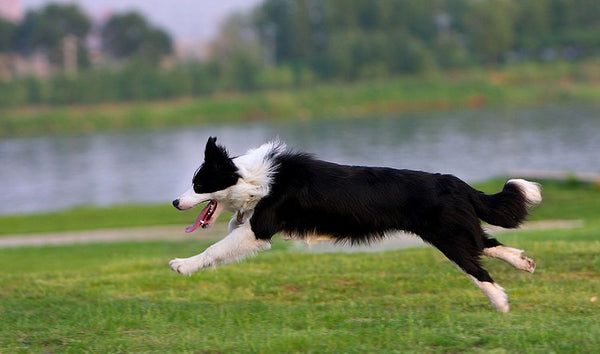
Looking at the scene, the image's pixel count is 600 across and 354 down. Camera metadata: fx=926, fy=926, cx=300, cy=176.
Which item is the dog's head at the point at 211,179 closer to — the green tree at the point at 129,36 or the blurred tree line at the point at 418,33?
the blurred tree line at the point at 418,33

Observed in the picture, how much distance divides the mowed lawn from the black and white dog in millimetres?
505

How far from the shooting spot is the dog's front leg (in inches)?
291

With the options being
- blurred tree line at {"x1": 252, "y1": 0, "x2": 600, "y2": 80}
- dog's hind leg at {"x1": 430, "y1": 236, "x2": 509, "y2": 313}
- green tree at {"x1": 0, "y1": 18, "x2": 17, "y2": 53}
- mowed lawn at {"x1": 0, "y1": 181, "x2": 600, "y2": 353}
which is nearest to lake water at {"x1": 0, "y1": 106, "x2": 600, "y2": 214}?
mowed lawn at {"x1": 0, "y1": 181, "x2": 600, "y2": 353}

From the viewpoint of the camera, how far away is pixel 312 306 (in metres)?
8.06

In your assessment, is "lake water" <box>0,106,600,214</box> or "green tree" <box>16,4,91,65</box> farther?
"green tree" <box>16,4,91,65</box>

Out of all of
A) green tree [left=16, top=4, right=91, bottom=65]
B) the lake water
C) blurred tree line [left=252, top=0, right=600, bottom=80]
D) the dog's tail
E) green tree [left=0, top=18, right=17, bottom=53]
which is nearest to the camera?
the dog's tail

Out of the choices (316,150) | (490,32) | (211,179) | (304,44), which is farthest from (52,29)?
(211,179)

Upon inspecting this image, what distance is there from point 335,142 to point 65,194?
1714cm

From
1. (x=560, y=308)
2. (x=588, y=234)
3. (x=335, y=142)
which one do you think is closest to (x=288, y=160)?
(x=560, y=308)

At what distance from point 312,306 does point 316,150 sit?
3312 cm

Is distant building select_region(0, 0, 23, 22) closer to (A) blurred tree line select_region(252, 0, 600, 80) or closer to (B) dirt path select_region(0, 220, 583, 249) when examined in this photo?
(A) blurred tree line select_region(252, 0, 600, 80)

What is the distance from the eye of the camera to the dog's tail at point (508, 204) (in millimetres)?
7570

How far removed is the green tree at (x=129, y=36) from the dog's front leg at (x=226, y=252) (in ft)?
341

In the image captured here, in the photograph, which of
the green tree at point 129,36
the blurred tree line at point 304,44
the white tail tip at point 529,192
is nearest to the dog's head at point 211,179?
the white tail tip at point 529,192
